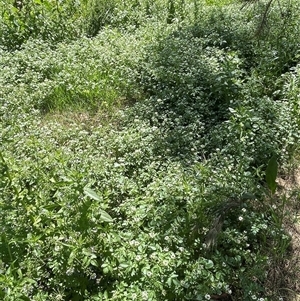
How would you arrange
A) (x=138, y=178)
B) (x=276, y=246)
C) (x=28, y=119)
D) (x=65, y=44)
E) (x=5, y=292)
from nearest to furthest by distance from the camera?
(x=5, y=292), (x=276, y=246), (x=138, y=178), (x=28, y=119), (x=65, y=44)

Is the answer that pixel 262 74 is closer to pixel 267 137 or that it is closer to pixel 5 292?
pixel 267 137

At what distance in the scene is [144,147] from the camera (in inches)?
145

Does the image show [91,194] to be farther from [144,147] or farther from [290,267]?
[290,267]

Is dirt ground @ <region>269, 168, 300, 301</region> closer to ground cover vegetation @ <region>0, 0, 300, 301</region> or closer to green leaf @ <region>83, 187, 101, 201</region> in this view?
ground cover vegetation @ <region>0, 0, 300, 301</region>

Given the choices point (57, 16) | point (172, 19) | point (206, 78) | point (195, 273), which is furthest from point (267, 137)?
point (57, 16)

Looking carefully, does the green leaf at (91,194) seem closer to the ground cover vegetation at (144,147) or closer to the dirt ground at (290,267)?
the ground cover vegetation at (144,147)

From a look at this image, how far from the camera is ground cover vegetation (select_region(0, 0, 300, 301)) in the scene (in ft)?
8.36

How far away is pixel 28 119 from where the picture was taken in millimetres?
4230

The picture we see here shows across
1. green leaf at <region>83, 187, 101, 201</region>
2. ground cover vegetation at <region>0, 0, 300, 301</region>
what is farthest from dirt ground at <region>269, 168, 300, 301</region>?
green leaf at <region>83, 187, 101, 201</region>

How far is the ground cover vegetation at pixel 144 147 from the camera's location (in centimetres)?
255

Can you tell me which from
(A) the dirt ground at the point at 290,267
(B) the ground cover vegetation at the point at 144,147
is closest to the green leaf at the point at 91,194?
(B) the ground cover vegetation at the point at 144,147

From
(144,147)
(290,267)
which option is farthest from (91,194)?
(290,267)

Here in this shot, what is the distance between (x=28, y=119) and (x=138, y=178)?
59.1 inches

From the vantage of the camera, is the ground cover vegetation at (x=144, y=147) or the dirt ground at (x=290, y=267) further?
the dirt ground at (x=290, y=267)
